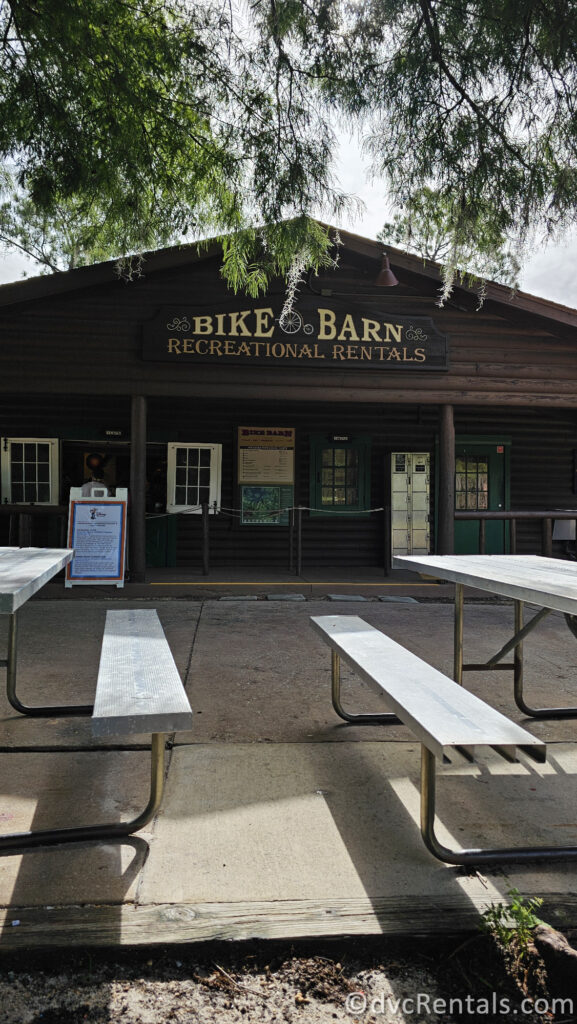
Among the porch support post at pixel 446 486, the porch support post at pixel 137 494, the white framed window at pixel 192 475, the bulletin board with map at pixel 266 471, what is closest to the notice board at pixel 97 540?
the porch support post at pixel 137 494

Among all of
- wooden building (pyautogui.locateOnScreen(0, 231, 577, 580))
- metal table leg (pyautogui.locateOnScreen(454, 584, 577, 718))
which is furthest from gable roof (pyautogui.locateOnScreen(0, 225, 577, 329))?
metal table leg (pyautogui.locateOnScreen(454, 584, 577, 718))

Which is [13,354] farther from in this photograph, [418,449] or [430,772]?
[430,772]

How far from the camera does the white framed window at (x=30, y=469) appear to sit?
10.1 m

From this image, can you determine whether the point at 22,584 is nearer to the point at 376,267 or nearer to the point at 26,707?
the point at 26,707

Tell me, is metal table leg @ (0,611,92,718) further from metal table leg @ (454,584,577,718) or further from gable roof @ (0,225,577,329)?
gable roof @ (0,225,577,329)

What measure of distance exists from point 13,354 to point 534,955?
8286 millimetres

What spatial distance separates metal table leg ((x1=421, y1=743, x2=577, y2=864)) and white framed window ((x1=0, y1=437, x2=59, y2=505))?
9.02 meters

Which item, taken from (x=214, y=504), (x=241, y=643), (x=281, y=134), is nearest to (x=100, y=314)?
(x=214, y=504)

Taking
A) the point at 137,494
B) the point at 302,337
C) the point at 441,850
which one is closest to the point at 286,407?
the point at 302,337

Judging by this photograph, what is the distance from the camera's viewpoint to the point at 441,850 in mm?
2074

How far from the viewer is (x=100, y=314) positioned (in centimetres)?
830

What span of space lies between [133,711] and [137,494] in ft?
21.4

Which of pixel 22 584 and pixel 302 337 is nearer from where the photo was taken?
pixel 22 584

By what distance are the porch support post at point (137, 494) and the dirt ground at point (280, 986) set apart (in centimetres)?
664
